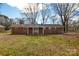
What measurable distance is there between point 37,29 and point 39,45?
0.22m

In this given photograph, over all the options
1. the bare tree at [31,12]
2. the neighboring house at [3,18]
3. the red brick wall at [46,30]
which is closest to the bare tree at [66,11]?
the red brick wall at [46,30]

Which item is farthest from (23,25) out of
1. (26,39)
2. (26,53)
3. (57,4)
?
(57,4)

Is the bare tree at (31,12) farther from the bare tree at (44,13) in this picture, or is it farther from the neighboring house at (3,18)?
the neighboring house at (3,18)

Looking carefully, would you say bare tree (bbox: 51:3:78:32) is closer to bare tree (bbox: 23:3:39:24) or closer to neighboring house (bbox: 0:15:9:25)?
bare tree (bbox: 23:3:39:24)

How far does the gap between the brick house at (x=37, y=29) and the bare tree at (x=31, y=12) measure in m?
0.08

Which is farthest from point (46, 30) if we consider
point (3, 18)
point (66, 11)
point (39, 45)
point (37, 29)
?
point (3, 18)

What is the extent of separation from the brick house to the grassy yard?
58 mm

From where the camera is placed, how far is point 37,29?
2.43 m

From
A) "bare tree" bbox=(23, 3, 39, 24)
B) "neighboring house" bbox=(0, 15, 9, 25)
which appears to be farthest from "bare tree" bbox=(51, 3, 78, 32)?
"neighboring house" bbox=(0, 15, 9, 25)

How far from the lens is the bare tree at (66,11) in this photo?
2408 mm

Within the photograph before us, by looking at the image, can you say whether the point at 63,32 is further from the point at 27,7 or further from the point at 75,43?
the point at 27,7

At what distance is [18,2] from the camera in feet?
8.05

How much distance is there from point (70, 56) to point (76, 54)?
9cm

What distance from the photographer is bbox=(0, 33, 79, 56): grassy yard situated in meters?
2.39
